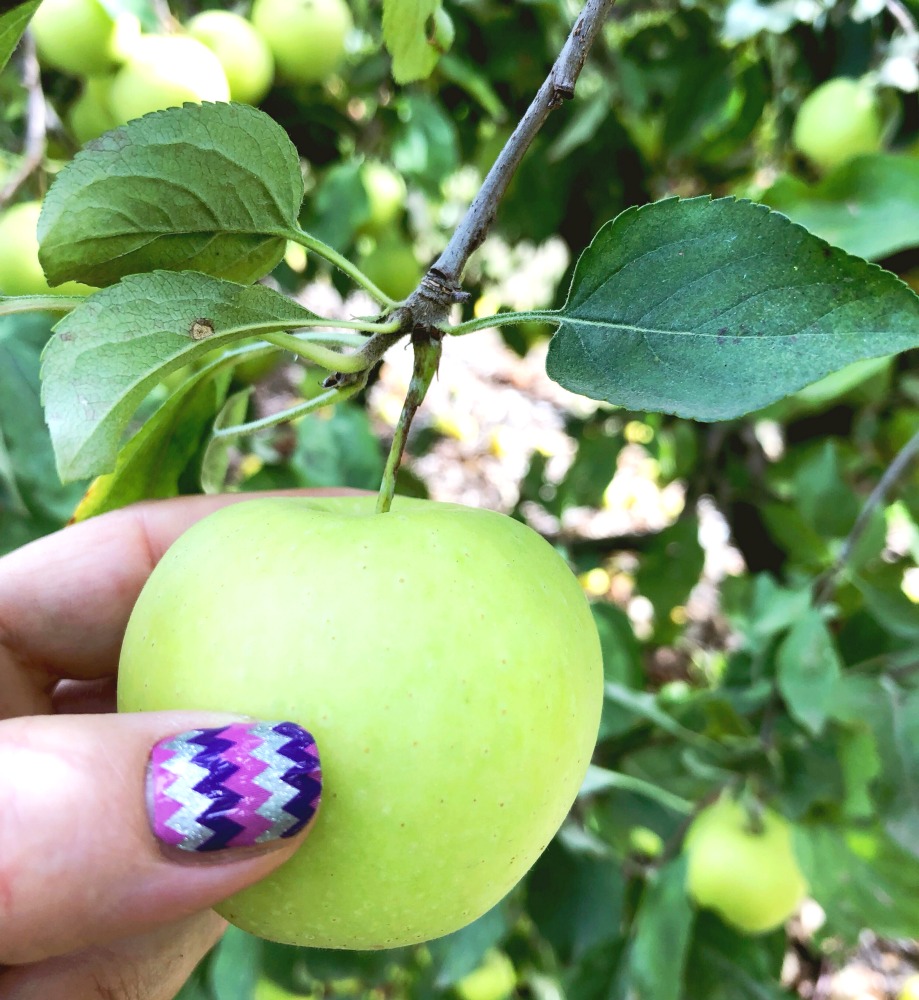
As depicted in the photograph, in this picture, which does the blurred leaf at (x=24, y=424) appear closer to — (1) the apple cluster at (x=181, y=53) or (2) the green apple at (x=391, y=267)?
(1) the apple cluster at (x=181, y=53)

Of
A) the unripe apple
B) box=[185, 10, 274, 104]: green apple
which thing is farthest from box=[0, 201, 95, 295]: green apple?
the unripe apple

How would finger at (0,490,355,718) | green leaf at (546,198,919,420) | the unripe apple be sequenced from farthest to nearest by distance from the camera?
1. the unripe apple
2. finger at (0,490,355,718)
3. green leaf at (546,198,919,420)

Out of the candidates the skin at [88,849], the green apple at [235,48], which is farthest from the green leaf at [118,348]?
the green apple at [235,48]

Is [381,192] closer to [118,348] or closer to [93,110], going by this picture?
[93,110]

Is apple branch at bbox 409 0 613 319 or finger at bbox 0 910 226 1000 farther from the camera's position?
finger at bbox 0 910 226 1000

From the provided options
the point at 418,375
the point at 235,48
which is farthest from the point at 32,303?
the point at 235,48

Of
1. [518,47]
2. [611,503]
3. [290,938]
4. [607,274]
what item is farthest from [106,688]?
[611,503]

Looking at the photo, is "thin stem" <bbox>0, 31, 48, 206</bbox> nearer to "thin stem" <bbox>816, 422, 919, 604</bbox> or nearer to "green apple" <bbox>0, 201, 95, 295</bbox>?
"green apple" <bbox>0, 201, 95, 295</bbox>
